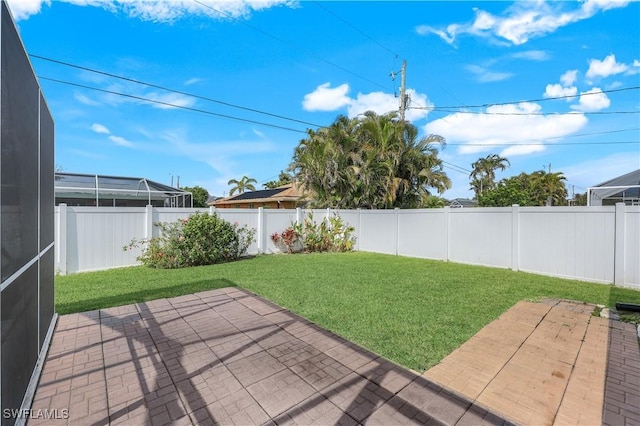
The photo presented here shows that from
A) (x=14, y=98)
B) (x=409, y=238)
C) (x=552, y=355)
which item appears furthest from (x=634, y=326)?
(x=14, y=98)

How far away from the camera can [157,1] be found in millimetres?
8219

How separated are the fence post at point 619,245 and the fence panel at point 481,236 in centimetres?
204

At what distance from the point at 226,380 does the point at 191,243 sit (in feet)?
19.6

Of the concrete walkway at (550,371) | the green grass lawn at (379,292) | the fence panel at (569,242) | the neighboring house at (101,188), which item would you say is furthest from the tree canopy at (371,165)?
the concrete walkway at (550,371)

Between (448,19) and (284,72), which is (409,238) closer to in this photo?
(448,19)

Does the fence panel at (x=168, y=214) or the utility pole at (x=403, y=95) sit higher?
the utility pole at (x=403, y=95)

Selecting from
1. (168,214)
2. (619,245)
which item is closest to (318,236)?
(168,214)

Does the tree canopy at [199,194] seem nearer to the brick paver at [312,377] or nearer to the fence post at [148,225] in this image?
the fence post at [148,225]

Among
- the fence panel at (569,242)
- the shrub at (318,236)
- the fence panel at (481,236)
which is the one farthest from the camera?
the shrub at (318,236)

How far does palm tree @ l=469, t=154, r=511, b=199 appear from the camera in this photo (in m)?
36.8

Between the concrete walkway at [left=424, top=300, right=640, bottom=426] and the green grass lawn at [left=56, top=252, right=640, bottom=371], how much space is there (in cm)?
27

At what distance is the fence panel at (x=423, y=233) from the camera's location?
31.0 feet

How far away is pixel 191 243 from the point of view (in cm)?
800

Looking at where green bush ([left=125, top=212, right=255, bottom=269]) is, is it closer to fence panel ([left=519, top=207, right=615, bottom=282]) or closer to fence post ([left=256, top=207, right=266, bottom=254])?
fence post ([left=256, top=207, right=266, bottom=254])
